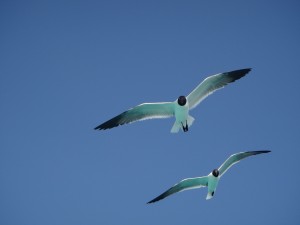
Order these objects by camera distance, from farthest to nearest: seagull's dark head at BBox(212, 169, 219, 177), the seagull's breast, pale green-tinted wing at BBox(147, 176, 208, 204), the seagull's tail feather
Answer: the seagull's breast, seagull's dark head at BBox(212, 169, 219, 177), pale green-tinted wing at BBox(147, 176, 208, 204), the seagull's tail feather

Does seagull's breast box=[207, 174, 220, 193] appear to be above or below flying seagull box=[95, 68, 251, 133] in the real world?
below

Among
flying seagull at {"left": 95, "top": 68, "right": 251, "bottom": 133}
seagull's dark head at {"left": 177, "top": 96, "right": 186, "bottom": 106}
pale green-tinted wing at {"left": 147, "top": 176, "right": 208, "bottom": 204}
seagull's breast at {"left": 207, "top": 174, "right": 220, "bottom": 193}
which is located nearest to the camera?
seagull's dark head at {"left": 177, "top": 96, "right": 186, "bottom": 106}

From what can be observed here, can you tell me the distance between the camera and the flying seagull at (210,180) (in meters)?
15.7

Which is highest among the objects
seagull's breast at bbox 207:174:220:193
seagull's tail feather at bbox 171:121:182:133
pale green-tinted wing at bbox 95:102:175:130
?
pale green-tinted wing at bbox 95:102:175:130

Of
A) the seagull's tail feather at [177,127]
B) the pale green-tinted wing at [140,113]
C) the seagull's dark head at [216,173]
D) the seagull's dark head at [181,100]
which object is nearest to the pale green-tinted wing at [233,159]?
the seagull's dark head at [216,173]

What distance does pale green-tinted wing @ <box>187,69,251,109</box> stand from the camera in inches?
542

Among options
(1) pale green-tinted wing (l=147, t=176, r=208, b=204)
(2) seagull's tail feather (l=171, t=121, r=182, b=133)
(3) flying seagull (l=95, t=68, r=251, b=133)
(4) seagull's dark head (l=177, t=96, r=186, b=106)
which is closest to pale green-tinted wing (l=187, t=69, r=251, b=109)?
(3) flying seagull (l=95, t=68, r=251, b=133)

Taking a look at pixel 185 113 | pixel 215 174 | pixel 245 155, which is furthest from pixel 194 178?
pixel 185 113

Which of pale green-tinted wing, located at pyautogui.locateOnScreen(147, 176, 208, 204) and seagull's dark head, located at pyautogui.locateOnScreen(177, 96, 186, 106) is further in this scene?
pale green-tinted wing, located at pyautogui.locateOnScreen(147, 176, 208, 204)

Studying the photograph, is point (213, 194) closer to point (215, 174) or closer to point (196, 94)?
point (215, 174)

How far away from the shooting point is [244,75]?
13.8 m

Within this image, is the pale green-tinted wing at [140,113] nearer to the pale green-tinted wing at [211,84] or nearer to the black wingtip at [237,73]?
the pale green-tinted wing at [211,84]

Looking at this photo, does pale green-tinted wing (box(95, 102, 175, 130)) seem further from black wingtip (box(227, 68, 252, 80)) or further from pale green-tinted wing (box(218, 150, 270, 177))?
pale green-tinted wing (box(218, 150, 270, 177))

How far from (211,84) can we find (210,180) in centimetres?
356
